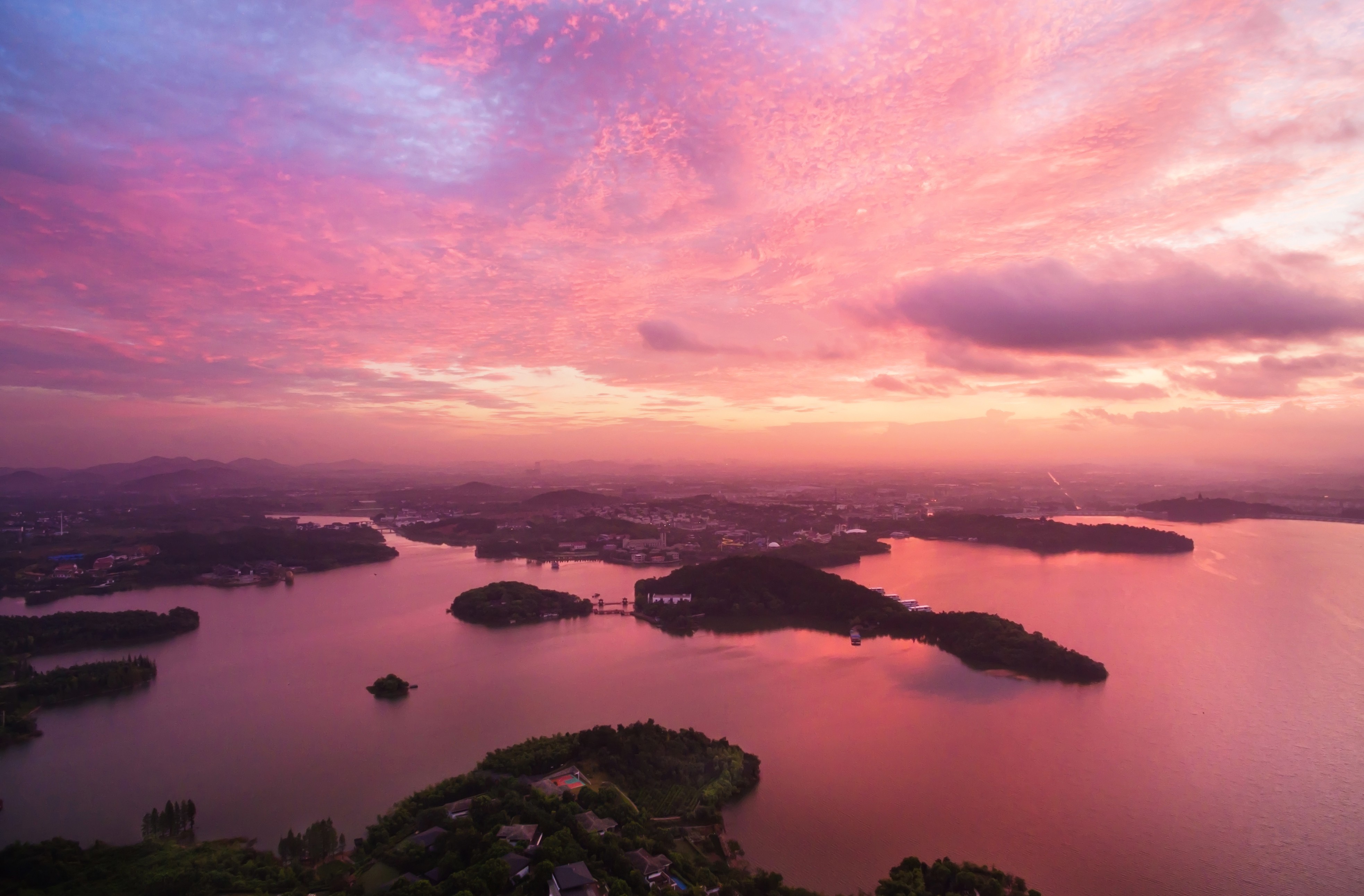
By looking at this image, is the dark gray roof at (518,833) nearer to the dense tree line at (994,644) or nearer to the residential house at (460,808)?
the residential house at (460,808)

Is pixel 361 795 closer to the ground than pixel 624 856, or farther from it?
closer to the ground

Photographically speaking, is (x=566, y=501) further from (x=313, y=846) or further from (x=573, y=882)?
(x=573, y=882)

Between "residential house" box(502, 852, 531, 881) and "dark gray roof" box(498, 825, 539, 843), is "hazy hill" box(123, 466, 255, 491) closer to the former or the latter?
"dark gray roof" box(498, 825, 539, 843)

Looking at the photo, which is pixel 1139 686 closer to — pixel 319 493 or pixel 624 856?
pixel 624 856

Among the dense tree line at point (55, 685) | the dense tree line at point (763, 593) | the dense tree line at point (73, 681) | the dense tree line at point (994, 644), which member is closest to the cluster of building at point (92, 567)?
the dense tree line at point (55, 685)

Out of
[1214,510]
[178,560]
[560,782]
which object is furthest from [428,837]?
[1214,510]

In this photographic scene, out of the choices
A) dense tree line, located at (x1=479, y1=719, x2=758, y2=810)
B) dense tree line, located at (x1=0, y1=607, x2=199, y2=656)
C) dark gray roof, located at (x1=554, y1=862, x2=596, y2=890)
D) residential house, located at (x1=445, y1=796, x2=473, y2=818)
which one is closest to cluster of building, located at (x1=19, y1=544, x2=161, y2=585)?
dense tree line, located at (x1=0, y1=607, x2=199, y2=656)

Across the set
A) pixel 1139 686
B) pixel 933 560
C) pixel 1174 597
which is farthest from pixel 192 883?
pixel 933 560
